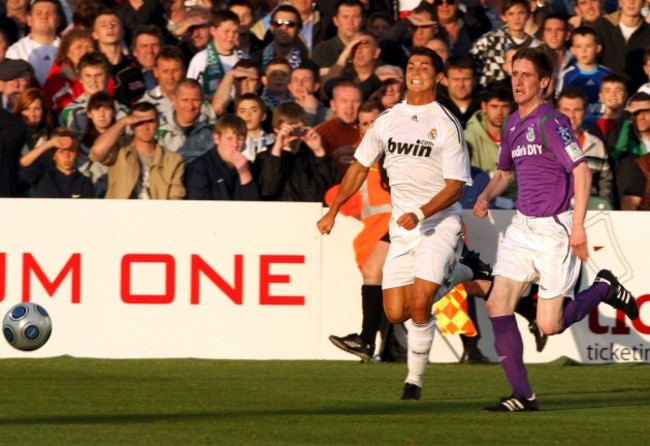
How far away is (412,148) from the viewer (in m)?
11.8

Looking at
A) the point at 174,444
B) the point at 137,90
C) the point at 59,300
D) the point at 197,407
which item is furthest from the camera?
the point at 137,90

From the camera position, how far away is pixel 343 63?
1750cm

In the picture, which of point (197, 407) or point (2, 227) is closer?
point (197, 407)

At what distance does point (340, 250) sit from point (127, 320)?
1.96 meters

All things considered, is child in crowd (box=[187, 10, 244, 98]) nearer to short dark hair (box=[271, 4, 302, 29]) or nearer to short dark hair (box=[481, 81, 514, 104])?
short dark hair (box=[271, 4, 302, 29])

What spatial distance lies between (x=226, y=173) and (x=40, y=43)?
294 cm

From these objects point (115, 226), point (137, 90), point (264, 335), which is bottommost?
point (264, 335)

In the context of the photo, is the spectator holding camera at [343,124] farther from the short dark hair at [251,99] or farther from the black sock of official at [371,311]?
the black sock of official at [371,311]

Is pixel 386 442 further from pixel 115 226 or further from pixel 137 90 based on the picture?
pixel 137 90

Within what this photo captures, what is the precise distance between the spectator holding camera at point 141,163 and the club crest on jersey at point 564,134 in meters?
5.28

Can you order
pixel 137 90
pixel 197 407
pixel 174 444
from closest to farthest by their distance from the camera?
pixel 174 444
pixel 197 407
pixel 137 90

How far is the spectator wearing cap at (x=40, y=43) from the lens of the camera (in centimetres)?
1697

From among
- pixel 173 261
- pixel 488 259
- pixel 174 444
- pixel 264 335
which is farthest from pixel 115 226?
pixel 174 444

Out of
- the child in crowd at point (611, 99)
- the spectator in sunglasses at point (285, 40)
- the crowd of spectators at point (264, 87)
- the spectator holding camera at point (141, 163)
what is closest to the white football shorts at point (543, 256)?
the crowd of spectators at point (264, 87)
